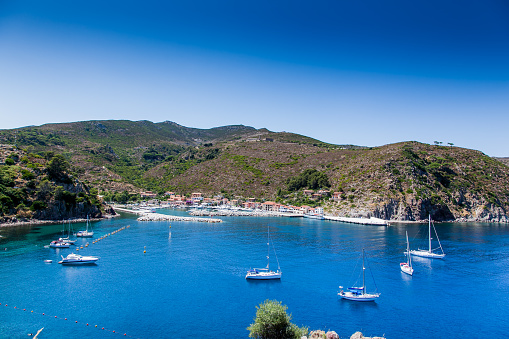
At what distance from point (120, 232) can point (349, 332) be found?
196ft

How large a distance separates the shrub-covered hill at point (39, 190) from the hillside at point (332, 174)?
99.3 ft

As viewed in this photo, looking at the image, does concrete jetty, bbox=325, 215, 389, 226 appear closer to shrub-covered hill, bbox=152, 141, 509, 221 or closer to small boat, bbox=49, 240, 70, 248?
shrub-covered hill, bbox=152, 141, 509, 221

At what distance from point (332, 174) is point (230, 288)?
104 metres

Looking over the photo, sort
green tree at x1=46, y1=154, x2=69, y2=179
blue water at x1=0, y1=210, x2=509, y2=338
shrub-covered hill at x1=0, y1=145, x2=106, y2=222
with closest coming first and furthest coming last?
1. blue water at x1=0, y1=210, x2=509, y2=338
2. shrub-covered hill at x1=0, y1=145, x2=106, y2=222
3. green tree at x1=46, y1=154, x2=69, y2=179

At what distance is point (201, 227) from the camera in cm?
8500

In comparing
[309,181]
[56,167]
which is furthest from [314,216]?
[56,167]

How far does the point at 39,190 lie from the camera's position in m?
79.5

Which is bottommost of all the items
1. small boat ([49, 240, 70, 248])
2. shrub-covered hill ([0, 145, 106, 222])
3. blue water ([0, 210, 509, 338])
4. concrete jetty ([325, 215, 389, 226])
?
blue water ([0, 210, 509, 338])

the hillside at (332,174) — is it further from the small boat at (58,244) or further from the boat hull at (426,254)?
the small boat at (58,244)

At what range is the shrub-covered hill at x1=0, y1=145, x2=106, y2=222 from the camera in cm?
7456

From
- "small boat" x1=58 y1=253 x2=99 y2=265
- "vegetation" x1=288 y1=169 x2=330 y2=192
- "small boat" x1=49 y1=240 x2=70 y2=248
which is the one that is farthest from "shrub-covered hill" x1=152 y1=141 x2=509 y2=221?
"small boat" x1=49 y1=240 x2=70 y2=248

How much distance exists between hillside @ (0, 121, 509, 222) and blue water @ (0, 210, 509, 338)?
38406 millimetres

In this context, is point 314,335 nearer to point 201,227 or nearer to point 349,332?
point 349,332

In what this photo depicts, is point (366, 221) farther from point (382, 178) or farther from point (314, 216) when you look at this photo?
point (382, 178)
